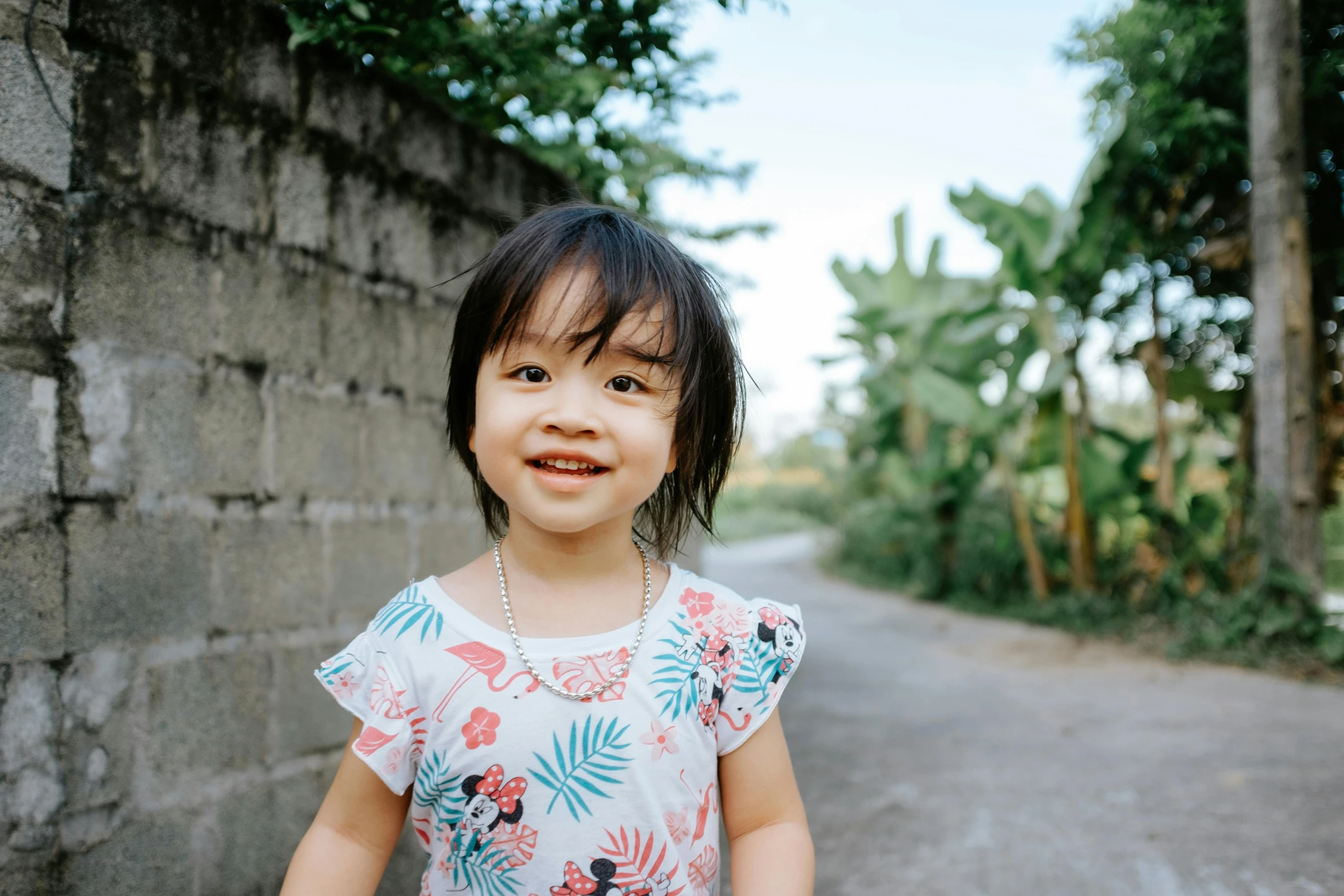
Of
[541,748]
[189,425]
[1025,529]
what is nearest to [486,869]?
[541,748]

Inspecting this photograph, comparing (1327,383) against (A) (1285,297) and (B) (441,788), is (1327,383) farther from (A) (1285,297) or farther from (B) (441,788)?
(B) (441,788)

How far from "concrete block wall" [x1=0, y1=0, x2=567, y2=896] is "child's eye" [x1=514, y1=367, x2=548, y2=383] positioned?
809 millimetres

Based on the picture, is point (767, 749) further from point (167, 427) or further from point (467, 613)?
point (167, 427)

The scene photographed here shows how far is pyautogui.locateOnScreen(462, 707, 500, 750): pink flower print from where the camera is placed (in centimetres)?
102

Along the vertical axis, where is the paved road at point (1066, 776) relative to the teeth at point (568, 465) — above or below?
below

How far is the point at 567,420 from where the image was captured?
3.20 ft

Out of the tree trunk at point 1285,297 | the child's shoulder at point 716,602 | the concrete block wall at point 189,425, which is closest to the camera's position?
the child's shoulder at point 716,602

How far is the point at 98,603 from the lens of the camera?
1.36 metres

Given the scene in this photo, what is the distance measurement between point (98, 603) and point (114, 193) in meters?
0.67

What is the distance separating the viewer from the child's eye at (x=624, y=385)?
1.04 m

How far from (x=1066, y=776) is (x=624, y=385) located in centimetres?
281

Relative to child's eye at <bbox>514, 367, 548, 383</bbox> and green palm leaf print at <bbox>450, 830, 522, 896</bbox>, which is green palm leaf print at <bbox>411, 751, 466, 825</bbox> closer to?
green palm leaf print at <bbox>450, 830, 522, 896</bbox>

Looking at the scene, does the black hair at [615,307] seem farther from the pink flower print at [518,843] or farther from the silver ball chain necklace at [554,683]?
the pink flower print at [518,843]

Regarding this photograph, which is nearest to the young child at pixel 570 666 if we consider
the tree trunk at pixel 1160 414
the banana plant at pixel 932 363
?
the banana plant at pixel 932 363
